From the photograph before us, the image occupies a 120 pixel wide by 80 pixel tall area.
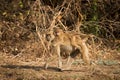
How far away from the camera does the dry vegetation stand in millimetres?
10101

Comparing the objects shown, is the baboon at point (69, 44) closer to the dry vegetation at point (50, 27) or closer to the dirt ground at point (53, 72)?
the dirt ground at point (53, 72)

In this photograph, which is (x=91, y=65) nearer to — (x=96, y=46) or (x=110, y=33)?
(x=96, y=46)

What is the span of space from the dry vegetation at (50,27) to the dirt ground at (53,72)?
0.23 ft

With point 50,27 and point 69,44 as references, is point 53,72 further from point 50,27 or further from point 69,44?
point 50,27

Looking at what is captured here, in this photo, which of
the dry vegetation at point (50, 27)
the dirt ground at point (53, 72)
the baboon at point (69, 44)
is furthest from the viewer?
the dry vegetation at point (50, 27)

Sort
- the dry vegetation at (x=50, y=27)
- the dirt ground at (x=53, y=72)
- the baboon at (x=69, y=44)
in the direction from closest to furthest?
the dirt ground at (x=53, y=72), the baboon at (x=69, y=44), the dry vegetation at (x=50, y=27)

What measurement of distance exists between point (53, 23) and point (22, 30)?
55.1 inches

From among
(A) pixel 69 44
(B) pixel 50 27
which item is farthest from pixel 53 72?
(B) pixel 50 27

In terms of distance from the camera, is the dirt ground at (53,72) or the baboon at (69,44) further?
the baboon at (69,44)

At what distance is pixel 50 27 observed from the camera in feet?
32.9

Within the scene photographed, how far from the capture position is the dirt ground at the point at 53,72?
7.86 metres

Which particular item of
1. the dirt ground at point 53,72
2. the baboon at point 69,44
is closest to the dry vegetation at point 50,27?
the dirt ground at point 53,72

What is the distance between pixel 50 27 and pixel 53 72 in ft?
6.68

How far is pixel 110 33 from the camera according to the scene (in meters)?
11.6
